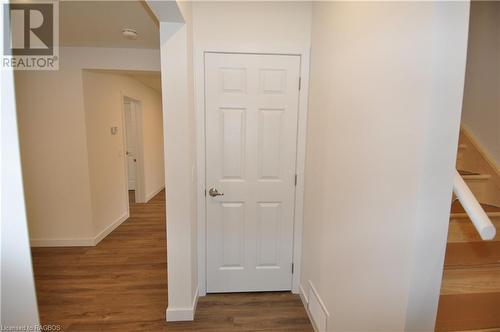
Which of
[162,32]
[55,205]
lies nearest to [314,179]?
[162,32]

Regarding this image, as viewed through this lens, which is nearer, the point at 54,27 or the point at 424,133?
the point at 424,133

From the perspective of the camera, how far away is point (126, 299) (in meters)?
2.05

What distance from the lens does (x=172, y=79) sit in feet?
5.32

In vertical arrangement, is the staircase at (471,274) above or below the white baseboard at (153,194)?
above

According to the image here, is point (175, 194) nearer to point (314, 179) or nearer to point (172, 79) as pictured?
point (172, 79)

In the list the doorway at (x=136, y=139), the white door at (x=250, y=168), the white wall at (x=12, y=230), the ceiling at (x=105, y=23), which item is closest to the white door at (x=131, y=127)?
the doorway at (x=136, y=139)

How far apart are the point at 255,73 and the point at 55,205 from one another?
2.97 meters

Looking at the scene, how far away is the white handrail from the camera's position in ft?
2.61

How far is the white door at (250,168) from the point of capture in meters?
1.94

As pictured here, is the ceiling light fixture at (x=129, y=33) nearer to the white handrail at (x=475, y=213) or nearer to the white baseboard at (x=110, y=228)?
the white baseboard at (x=110, y=228)

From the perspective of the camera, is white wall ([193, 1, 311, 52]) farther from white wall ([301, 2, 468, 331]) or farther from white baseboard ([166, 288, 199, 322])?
white baseboard ([166, 288, 199, 322])

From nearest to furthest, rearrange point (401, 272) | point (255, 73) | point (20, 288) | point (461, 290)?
point (20, 288) < point (401, 272) < point (461, 290) < point (255, 73)

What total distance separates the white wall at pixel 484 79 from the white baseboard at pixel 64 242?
4.28m

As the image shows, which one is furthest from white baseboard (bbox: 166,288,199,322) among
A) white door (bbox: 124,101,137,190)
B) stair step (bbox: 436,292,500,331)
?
white door (bbox: 124,101,137,190)
